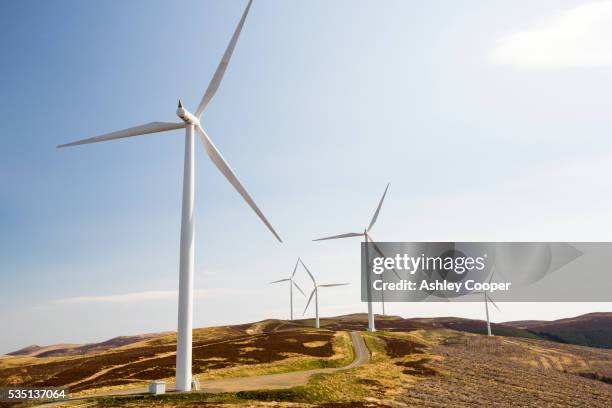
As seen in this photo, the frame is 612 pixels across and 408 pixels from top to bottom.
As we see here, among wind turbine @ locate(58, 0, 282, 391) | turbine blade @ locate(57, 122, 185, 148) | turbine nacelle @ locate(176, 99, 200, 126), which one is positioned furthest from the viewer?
turbine blade @ locate(57, 122, 185, 148)

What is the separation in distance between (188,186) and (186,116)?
7444 mm

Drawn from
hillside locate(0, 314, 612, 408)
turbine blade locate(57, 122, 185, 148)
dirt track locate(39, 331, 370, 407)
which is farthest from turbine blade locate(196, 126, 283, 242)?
dirt track locate(39, 331, 370, 407)

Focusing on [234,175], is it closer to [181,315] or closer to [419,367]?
[181,315]

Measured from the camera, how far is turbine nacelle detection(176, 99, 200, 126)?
43.2 metres

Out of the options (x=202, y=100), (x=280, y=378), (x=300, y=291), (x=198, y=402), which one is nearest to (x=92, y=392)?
(x=198, y=402)

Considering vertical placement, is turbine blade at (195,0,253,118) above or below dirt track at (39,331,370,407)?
above

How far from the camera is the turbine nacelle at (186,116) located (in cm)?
4319

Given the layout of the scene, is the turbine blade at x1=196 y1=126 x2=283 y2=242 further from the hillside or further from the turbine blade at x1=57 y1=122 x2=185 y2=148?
the hillside

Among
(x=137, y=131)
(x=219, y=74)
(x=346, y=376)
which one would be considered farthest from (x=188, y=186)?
(x=346, y=376)

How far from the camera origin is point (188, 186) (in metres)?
42.0

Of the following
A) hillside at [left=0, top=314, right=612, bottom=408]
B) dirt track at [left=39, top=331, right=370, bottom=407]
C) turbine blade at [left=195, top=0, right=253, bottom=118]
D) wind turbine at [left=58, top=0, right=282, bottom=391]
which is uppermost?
turbine blade at [left=195, top=0, right=253, bottom=118]

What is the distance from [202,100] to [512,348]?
110320mm

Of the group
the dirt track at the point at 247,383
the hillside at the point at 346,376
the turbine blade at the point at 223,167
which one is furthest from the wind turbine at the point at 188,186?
the dirt track at the point at 247,383

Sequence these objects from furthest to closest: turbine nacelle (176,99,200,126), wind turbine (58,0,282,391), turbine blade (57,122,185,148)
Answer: turbine blade (57,122,185,148) → turbine nacelle (176,99,200,126) → wind turbine (58,0,282,391)
